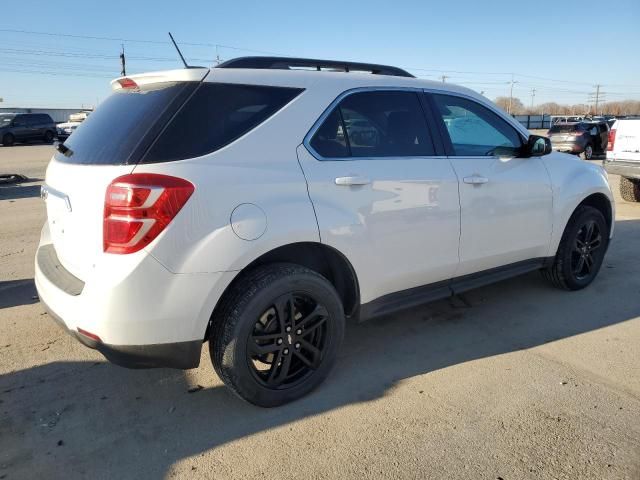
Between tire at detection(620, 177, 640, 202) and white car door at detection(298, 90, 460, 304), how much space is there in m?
8.34

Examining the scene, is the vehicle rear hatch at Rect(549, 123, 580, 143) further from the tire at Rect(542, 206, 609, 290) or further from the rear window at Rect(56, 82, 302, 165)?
the rear window at Rect(56, 82, 302, 165)

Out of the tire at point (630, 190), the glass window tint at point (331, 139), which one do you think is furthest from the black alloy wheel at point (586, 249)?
the tire at point (630, 190)

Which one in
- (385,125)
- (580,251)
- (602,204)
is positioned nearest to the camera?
(385,125)

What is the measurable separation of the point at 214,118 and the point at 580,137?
68.8 feet

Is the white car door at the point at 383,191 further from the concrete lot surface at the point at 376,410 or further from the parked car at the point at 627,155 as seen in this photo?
the parked car at the point at 627,155

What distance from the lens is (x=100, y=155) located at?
2680 millimetres

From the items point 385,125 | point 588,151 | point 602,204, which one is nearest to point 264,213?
point 385,125

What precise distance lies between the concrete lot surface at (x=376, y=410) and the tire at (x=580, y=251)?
1.78 ft

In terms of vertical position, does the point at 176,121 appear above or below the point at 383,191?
above

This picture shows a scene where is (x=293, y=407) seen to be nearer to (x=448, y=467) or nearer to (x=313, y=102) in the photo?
(x=448, y=467)

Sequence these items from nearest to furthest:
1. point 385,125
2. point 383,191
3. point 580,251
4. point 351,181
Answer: point 351,181 < point 383,191 < point 385,125 < point 580,251

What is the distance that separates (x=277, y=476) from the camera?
240 cm

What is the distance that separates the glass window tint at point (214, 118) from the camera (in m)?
2.54

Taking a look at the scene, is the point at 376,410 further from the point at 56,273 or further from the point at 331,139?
the point at 56,273
